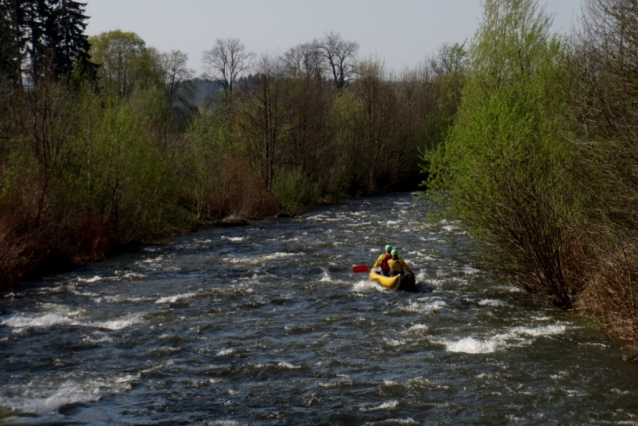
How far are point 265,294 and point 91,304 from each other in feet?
13.7

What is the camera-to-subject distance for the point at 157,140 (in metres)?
27.0

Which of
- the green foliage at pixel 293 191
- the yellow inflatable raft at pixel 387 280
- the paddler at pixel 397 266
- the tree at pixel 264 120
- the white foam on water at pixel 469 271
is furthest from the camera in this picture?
the tree at pixel 264 120

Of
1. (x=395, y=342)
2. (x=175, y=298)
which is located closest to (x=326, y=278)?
(x=175, y=298)

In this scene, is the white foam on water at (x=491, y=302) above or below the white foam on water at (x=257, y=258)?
above

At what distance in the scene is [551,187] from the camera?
1366 centimetres

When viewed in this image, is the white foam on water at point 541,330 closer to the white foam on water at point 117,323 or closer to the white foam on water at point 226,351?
the white foam on water at point 226,351

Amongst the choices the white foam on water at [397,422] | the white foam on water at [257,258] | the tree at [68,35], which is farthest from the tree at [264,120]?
the white foam on water at [397,422]

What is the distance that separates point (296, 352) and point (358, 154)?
34.5 meters

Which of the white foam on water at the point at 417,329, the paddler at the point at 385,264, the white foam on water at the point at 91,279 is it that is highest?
the paddler at the point at 385,264

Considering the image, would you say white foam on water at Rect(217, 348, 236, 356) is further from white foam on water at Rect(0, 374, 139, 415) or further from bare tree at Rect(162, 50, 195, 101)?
bare tree at Rect(162, 50, 195, 101)

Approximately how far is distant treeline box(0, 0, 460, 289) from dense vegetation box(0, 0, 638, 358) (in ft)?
0.28

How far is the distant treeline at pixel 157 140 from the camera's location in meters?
19.7

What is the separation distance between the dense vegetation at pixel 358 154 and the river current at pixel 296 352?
1.35 m

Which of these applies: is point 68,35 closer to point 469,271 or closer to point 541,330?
point 469,271
